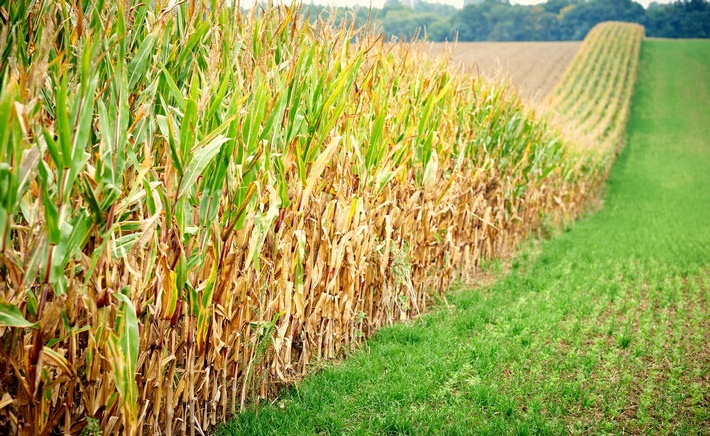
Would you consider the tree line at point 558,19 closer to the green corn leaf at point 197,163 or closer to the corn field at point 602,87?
the corn field at point 602,87

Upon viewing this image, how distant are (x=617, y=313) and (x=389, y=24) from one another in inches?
2686

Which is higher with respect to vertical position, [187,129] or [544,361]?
[187,129]

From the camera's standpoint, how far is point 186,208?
2521mm

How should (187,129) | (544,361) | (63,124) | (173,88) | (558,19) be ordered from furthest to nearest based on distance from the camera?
(558,19) < (544,361) < (173,88) < (187,129) < (63,124)

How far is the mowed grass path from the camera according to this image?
3.17 metres

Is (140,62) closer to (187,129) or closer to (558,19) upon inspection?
(187,129)

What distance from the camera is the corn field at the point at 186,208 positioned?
6.53ft

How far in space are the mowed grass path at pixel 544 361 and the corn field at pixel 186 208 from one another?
393 mm

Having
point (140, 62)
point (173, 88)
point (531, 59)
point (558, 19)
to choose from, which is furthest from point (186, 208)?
point (558, 19)

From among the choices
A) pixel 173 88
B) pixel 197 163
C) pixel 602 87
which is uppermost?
pixel 602 87

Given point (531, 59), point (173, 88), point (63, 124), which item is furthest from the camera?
point (531, 59)

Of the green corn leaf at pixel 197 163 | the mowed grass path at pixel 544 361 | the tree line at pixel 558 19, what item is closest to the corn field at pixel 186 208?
the green corn leaf at pixel 197 163

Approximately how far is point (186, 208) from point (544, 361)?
2.98m

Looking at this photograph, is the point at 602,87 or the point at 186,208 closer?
the point at 186,208
